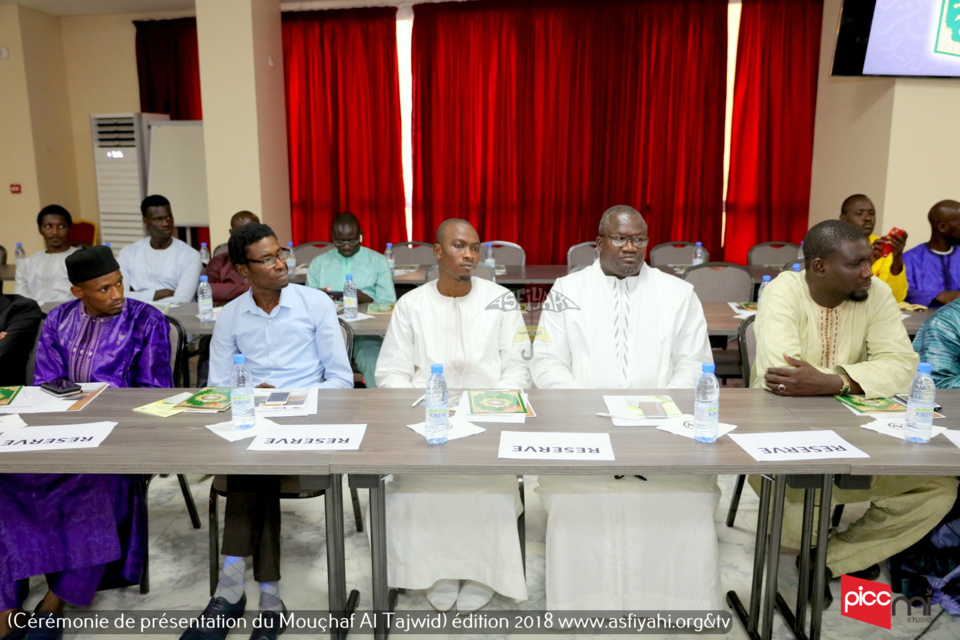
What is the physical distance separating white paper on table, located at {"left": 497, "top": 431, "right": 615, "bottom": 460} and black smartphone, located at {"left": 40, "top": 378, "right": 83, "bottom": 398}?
5.16ft

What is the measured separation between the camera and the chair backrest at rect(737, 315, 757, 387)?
317 centimetres

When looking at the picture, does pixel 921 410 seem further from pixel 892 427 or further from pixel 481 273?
pixel 481 273

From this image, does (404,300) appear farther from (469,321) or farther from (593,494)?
(593,494)

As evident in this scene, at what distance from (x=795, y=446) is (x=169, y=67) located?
816 centimetres

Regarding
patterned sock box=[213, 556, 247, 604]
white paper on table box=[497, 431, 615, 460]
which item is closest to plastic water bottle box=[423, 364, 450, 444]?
white paper on table box=[497, 431, 615, 460]

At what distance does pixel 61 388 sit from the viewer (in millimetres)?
2625

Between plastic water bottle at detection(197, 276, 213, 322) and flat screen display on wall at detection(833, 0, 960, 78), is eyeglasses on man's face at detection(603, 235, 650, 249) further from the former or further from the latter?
flat screen display on wall at detection(833, 0, 960, 78)

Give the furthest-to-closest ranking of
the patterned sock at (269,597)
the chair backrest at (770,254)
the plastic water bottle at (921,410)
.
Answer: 1. the chair backrest at (770,254)
2. the patterned sock at (269,597)
3. the plastic water bottle at (921,410)

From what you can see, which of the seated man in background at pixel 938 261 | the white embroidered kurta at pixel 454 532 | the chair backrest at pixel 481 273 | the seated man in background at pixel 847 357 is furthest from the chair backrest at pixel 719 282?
the white embroidered kurta at pixel 454 532

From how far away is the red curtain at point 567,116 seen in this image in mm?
7398

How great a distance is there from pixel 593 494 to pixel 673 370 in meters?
0.84

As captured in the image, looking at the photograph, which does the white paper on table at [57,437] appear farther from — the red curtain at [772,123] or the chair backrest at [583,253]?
the red curtain at [772,123]

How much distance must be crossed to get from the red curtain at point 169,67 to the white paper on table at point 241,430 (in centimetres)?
693

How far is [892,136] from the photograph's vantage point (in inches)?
227
